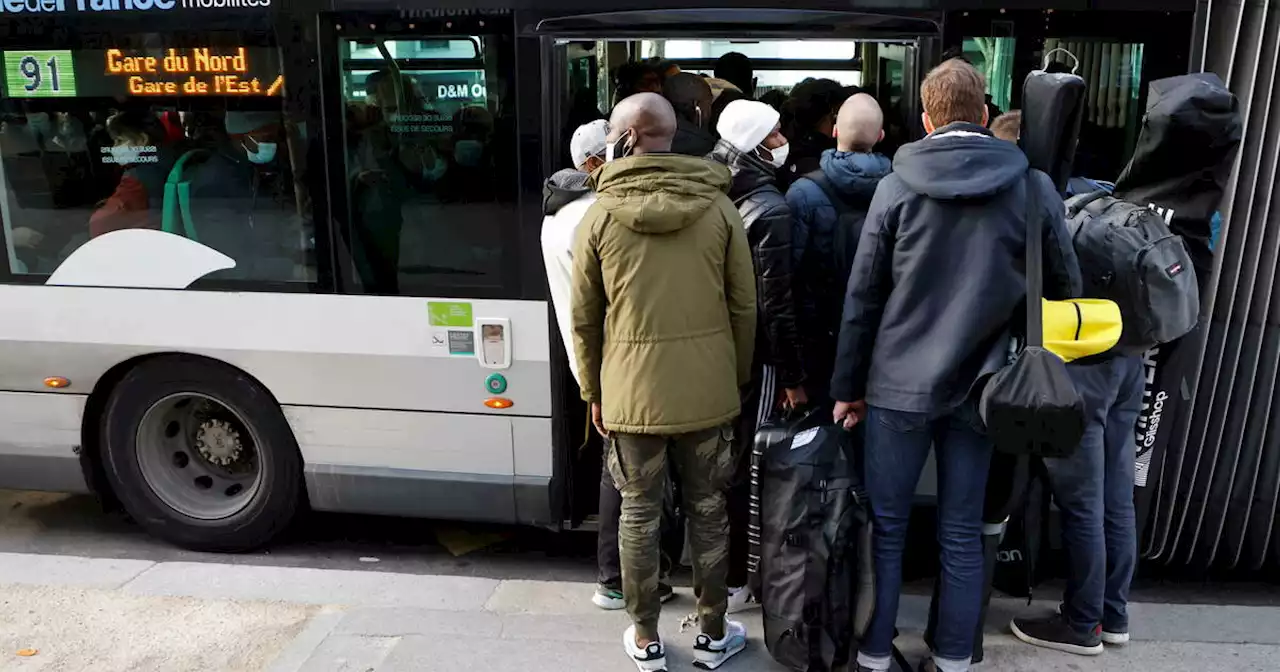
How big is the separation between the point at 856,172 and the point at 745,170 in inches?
14.7

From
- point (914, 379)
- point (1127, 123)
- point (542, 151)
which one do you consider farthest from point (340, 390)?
point (1127, 123)

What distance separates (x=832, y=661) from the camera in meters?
3.49

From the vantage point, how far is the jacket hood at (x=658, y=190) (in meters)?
3.23

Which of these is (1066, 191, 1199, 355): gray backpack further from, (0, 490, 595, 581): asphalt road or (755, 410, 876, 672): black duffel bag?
(0, 490, 595, 581): asphalt road

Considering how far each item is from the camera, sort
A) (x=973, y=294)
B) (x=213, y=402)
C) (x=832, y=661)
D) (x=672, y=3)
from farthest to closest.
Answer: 1. (x=213, y=402)
2. (x=672, y=3)
3. (x=832, y=661)
4. (x=973, y=294)

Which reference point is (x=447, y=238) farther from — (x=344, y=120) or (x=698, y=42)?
(x=698, y=42)

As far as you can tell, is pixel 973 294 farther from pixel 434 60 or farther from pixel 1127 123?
pixel 434 60

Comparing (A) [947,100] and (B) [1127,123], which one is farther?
(B) [1127,123]

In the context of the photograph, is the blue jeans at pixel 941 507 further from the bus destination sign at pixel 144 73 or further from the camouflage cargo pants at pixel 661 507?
the bus destination sign at pixel 144 73

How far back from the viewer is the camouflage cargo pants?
345 centimetres

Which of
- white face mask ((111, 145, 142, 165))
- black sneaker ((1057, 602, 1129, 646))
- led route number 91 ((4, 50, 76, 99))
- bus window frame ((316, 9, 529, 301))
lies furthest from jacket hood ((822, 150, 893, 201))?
led route number 91 ((4, 50, 76, 99))

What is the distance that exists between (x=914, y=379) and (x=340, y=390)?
2.53 m

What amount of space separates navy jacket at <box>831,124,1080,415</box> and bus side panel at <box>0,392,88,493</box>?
367 cm

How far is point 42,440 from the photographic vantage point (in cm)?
491
